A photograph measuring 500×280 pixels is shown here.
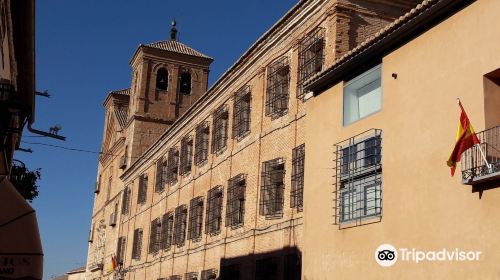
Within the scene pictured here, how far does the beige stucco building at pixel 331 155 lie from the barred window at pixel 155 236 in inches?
4.8

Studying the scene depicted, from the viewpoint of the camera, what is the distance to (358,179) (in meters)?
12.4

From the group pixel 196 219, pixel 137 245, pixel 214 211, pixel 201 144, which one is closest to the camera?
pixel 214 211

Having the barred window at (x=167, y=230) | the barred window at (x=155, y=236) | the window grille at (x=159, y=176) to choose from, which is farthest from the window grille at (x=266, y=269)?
the window grille at (x=159, y=176)

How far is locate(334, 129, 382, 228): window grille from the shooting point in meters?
11.8

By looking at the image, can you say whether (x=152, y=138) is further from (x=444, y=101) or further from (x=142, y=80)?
(x=444, y=101)

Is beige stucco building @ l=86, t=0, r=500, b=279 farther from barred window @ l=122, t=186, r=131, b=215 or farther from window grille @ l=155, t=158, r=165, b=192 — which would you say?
barred window @ l=122, t=186, r=131, b=215

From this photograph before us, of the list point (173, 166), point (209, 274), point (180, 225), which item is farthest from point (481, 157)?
point (173, 166)

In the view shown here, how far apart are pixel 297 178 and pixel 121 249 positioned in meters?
22.0

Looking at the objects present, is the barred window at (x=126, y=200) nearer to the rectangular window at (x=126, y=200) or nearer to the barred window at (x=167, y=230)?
the rectangular window at (x=126, y=200)

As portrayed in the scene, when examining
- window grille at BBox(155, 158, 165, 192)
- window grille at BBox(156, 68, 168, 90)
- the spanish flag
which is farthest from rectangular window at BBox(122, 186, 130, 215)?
the spanish flag

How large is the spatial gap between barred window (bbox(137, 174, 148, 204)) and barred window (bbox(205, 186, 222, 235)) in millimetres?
11113

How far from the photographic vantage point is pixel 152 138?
37844mm

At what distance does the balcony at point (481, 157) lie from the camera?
29.7 feet

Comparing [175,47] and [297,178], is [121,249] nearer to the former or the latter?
[175,47]
